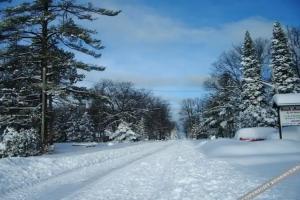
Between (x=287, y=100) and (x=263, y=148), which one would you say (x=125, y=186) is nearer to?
(x=263, y=148)

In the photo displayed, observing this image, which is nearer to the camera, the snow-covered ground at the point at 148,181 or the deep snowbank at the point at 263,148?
the snow-covered ground at the point at 148,181

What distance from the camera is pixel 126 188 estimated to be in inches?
471

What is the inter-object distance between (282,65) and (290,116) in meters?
24.2

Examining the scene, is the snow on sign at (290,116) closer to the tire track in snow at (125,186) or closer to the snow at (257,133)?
the snow at (257,133)

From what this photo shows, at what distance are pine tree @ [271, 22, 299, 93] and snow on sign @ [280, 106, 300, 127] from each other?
886 inches

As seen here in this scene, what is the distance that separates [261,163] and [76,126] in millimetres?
73416

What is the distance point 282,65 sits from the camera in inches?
1914

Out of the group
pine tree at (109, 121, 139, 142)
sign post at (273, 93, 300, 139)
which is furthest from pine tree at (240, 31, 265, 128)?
sign post at (273, 93, 300, 139)

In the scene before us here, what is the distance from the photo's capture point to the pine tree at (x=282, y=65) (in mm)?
48156

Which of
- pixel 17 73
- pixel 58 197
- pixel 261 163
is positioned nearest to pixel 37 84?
pixel 17 73

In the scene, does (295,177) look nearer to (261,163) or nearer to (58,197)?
(261,163)

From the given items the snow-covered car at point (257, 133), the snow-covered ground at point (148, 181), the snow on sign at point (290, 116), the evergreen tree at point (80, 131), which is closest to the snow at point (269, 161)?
the snow-covered ground at point (148, 181)

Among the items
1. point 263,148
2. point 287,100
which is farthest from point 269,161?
point 287,100

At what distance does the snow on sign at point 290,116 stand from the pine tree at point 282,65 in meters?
22.5
